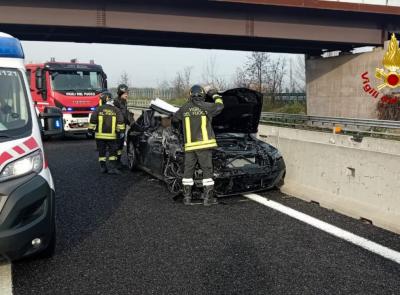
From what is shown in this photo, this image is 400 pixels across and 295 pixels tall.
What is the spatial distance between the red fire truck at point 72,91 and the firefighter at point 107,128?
21.1 ft

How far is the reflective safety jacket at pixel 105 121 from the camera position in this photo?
9156 millimetres

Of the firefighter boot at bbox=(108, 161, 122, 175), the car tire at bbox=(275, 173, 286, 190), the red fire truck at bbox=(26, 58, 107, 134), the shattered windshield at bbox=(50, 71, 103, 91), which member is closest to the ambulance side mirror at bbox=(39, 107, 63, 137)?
the car tire at bbox=(275, 173, 286, 190)

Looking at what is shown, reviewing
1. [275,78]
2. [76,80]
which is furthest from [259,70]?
[76,80]

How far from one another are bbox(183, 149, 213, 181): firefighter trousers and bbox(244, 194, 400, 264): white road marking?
0.91 m

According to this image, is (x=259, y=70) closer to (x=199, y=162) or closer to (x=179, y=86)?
(x=179, y=86)

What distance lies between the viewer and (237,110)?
7109 mm

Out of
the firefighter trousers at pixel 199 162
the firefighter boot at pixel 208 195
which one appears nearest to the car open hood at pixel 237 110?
the firefighter trousers at pixel 199 162

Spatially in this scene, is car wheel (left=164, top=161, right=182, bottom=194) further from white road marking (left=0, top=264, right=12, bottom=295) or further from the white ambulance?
white road marking (left=0, top=264, right=12, bottom=295)

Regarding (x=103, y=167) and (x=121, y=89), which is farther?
(x=121, y=89)

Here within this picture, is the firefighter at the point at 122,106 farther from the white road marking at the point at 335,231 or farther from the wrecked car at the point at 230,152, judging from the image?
the white road marking at the point at 335,231

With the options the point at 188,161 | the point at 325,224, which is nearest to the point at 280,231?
the point at 325,224

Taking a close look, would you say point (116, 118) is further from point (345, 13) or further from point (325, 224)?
point (345, 13)

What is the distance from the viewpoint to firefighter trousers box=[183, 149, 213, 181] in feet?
20.5

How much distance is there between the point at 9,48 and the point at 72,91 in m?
11.7
